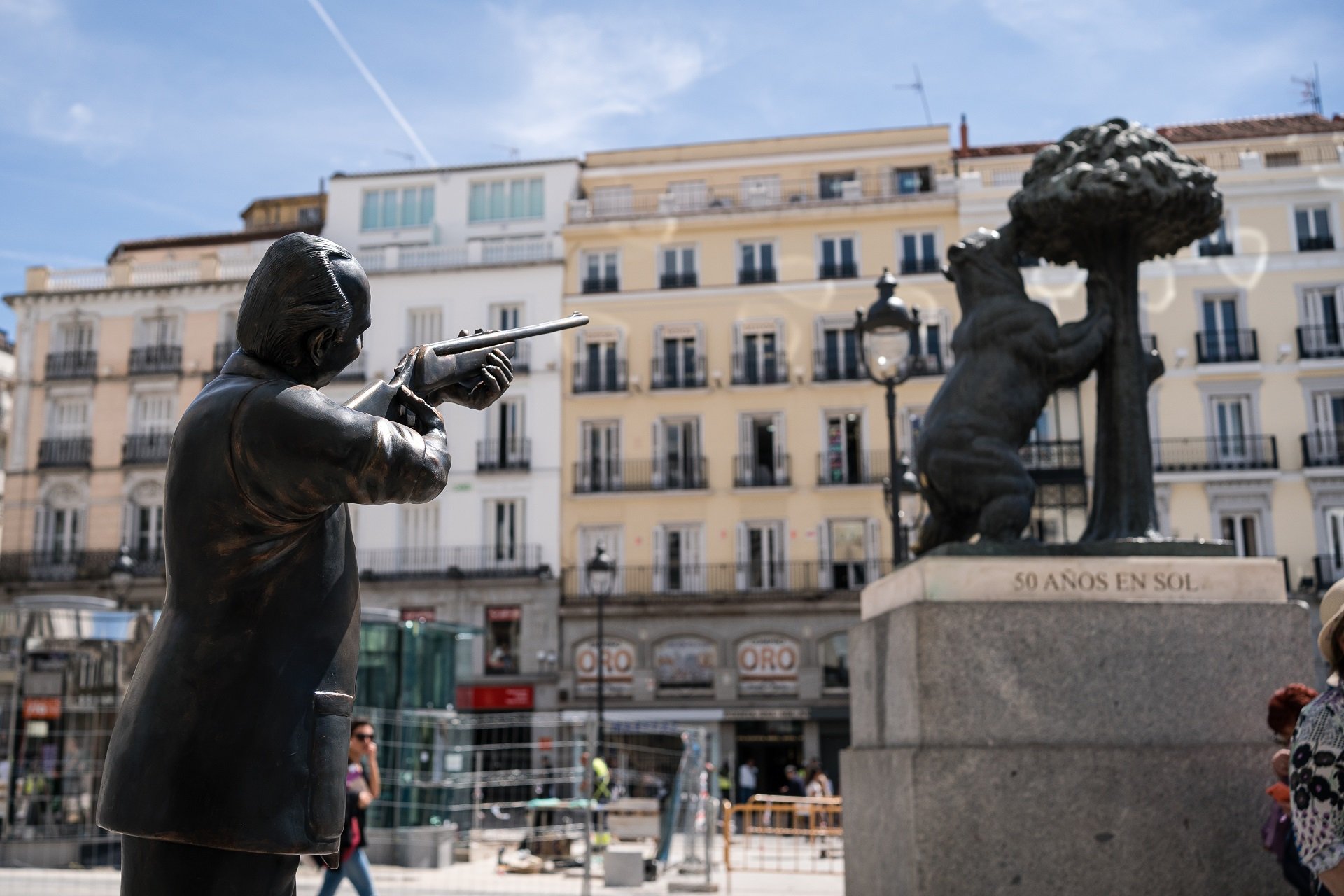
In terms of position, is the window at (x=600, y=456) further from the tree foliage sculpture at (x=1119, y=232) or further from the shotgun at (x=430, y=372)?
the shotgun at (x=430, y=372)

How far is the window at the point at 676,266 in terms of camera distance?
1603 inches

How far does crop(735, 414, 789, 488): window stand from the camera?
3872 centimetres

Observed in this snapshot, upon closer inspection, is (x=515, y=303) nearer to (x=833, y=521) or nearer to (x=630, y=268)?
(x=630, y=268)

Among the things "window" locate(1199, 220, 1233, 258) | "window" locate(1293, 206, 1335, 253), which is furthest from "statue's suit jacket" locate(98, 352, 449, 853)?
"window" locate(1293, 206, 1335, 253)

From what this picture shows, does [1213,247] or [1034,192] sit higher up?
[1213,247]

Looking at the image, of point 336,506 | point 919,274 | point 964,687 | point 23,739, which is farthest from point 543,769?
point 919,274

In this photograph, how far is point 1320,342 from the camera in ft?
121

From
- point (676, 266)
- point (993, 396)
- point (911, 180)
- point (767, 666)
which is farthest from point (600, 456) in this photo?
point (993, 396)

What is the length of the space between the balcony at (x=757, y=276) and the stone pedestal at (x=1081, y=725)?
113 ft

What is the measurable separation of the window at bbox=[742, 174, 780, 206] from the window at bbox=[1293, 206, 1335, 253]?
608 inches

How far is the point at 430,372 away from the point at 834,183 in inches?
1580

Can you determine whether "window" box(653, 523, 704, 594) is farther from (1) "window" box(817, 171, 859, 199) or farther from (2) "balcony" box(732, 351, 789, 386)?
(1) "window" box(817, 171, 859, 199)

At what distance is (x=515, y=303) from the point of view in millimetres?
41188

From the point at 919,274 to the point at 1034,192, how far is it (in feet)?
108
